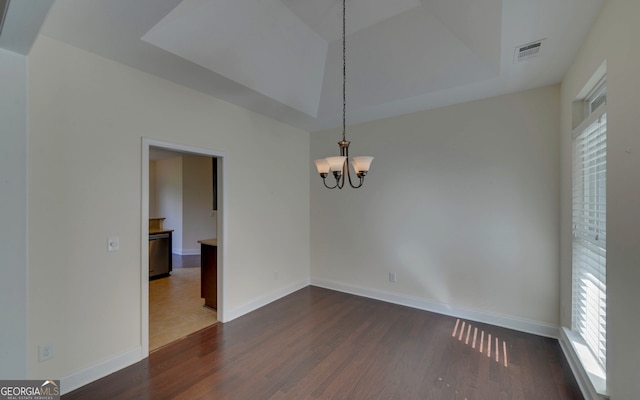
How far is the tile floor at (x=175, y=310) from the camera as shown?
2.89 meters

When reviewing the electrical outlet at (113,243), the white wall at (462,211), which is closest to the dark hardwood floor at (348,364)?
the white wall at (462,211)

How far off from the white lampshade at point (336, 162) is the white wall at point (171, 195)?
21.5ft

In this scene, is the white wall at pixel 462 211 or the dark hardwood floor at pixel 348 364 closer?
the dark hardwood floor at pixel 348 364

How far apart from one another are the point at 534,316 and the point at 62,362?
4517 millimetres

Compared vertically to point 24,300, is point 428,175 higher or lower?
higher

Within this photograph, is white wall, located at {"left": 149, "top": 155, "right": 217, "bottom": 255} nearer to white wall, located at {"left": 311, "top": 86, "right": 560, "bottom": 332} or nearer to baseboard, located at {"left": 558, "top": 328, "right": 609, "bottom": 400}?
white wall, located at {"left": 311, "top": 86, "right": 560, "bottom": 332}

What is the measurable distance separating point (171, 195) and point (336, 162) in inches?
278

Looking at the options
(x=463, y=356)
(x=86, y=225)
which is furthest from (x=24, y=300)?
(x=463, y=356)

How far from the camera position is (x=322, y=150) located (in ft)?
14.8

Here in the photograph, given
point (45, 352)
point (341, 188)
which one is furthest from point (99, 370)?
point (341, 188)

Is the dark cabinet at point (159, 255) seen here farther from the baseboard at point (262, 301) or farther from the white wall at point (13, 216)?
the white wall at point (13, 216)

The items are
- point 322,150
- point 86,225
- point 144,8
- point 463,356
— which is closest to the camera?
point 144,8

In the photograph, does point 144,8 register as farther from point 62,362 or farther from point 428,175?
point 428,175

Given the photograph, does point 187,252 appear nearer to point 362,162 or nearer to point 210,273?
point 210,273
